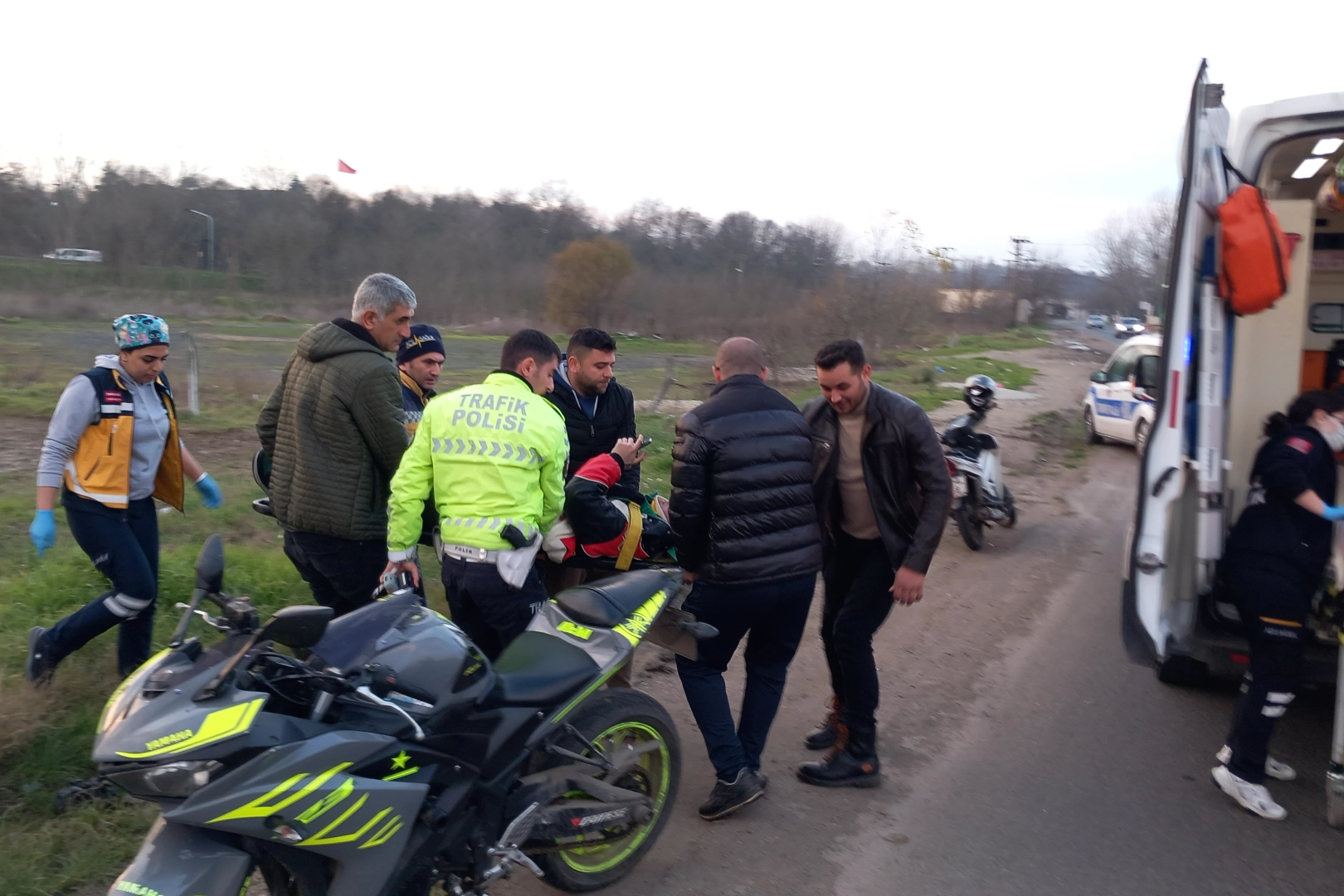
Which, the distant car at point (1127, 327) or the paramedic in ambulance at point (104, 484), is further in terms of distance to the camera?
the distant car at point (1127, 327)

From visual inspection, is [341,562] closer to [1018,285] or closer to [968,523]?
[968,523]

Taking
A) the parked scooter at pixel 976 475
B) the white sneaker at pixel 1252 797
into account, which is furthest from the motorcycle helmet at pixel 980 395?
the white sneaker at pixel 1252 797

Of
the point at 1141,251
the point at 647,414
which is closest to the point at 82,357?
the point at 647,414

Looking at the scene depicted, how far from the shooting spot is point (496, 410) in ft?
12.2

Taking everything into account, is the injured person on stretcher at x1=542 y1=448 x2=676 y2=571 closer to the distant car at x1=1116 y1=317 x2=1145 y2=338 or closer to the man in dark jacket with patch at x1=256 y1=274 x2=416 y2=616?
the man in dark jacket with patch at x1=256 y1=274 x2=416 y2=616

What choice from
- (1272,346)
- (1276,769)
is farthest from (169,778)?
(1272,346)

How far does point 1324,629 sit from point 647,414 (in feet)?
36.5

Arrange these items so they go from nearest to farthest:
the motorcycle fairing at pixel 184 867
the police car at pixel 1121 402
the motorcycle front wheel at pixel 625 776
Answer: the motorcycle fairing at pixel 184 867
the motorcycle front wheel at pixel 625 776
the police car at pixel 1121 402

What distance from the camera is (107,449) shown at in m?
4.29

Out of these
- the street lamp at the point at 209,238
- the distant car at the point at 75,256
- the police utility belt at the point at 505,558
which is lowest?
the police utility belt at the point at 505,558

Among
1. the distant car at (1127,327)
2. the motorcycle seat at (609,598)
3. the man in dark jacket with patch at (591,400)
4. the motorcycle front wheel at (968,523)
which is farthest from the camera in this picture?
the distant car at (1127,327)

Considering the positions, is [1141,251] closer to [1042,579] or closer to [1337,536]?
[1042,579]

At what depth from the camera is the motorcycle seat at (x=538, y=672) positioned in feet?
10.2

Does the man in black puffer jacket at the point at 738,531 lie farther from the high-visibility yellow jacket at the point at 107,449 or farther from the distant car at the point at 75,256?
the distant car at the point at 75,256
